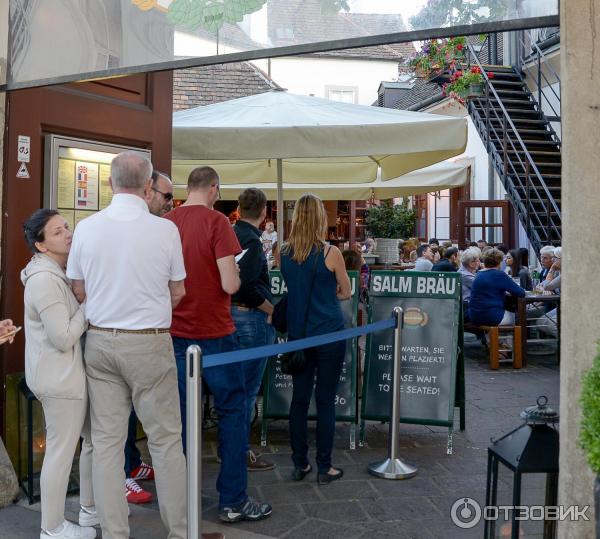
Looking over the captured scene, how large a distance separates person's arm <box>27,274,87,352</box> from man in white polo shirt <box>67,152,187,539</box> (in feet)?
0.30

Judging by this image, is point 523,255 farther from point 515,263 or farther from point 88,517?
point 88,517

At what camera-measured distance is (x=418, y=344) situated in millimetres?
5707

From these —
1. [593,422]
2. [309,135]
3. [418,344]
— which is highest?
[309,135]

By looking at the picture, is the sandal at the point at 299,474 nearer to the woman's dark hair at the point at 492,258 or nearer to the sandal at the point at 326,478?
the sandal at the point at 326,478

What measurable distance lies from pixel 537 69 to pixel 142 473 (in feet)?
44.8

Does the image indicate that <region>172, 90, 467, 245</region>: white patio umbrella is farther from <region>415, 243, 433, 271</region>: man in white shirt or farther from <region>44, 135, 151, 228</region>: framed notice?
<region>415, 243, 433, 271</region>: man in white shirt

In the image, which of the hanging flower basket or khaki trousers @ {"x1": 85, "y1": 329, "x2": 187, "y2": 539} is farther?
the hanging flower basket

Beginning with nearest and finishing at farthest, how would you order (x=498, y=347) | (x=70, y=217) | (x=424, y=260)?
(x=70, y=217), (x=498, y=347), (x=424, y=260)

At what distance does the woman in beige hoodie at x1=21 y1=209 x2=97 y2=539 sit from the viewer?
11.7 ft

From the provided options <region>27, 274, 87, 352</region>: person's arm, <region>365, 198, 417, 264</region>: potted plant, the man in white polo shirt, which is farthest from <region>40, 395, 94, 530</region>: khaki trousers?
<region>365, 198, 417, 264</region>: potted plant

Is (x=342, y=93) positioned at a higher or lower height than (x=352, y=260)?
higher

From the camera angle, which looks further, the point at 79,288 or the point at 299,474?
the point at 299,474

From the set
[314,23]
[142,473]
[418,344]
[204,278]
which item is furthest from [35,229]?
[418,344]

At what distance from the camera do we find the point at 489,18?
3193mm
